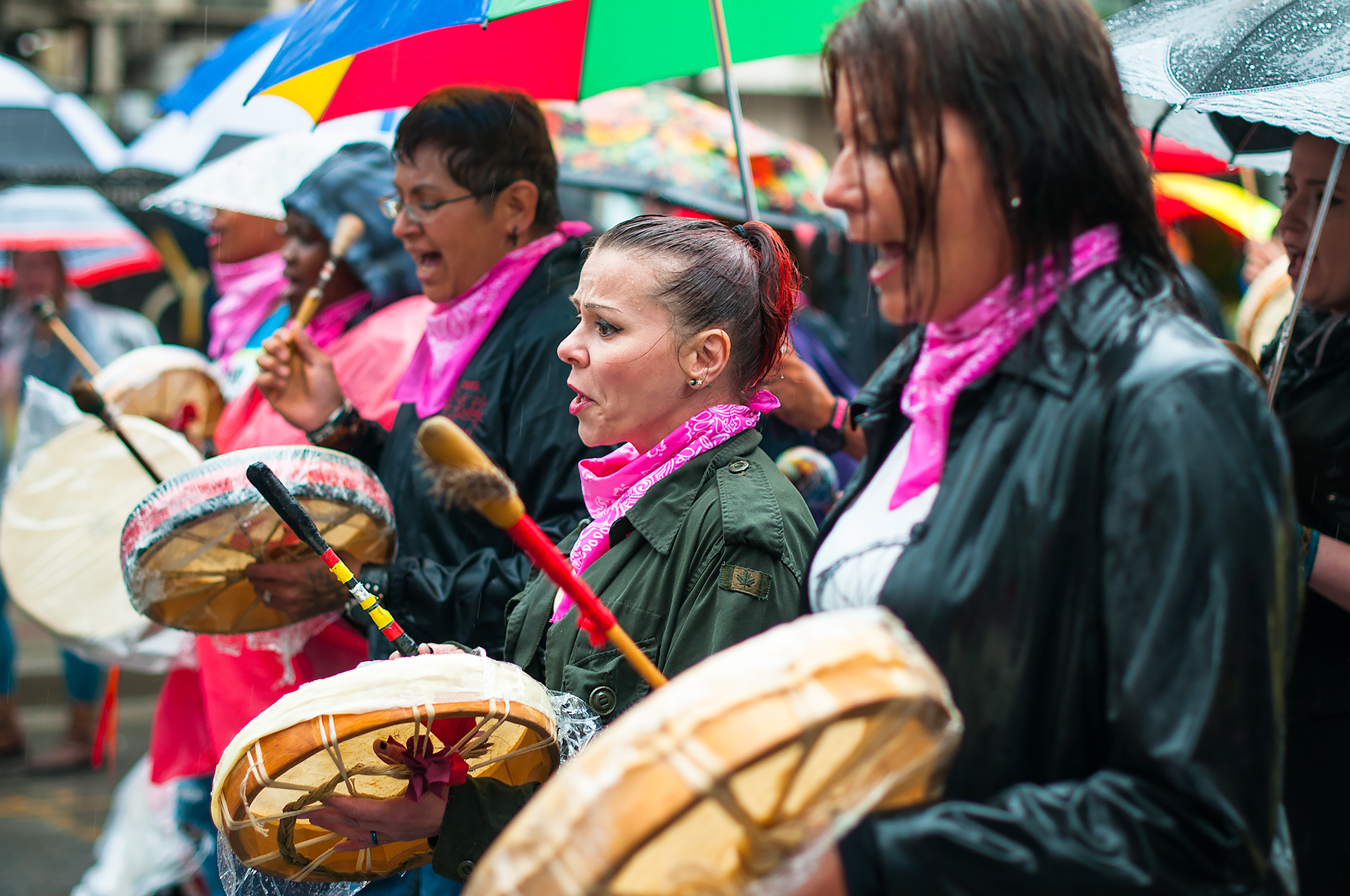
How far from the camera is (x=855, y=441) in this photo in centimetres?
338

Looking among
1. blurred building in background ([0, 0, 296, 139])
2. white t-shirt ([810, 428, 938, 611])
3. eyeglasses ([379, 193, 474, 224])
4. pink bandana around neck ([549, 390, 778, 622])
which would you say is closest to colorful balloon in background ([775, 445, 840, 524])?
eyeglasses ([379, 193, 474, 224])

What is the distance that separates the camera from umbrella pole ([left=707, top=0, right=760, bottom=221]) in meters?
2.53

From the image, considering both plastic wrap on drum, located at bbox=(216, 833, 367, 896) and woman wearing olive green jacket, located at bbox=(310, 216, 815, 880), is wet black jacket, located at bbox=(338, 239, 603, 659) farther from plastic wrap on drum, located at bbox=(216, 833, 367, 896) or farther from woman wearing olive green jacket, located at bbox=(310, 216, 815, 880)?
plastic wrap on drum, located at bbox=(216, 833, 367, 896)

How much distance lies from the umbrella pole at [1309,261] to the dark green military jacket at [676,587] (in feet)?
3.16

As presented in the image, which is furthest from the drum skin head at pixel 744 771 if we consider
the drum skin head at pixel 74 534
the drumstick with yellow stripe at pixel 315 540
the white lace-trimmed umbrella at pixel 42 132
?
the white lace-trimmed umbrella at pixel 42 132

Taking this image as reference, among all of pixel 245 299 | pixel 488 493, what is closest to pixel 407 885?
pixel 488 493

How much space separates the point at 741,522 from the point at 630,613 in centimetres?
25


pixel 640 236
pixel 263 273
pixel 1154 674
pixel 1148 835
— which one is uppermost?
pixel 640 236

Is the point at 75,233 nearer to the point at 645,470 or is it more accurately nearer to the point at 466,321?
the point at 466,321

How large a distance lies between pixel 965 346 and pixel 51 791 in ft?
19.6

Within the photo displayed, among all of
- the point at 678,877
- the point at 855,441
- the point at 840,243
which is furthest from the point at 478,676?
the point at 840,243

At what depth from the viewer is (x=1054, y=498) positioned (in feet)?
3.94

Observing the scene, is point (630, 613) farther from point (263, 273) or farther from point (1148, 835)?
point (263, 273)

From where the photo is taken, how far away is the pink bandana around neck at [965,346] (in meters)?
1.30
